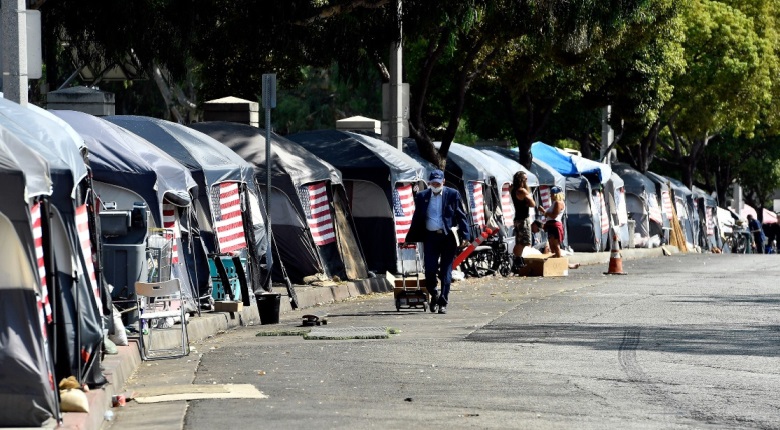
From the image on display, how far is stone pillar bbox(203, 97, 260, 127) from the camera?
984 inches

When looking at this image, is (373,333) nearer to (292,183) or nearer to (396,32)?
(292,183)

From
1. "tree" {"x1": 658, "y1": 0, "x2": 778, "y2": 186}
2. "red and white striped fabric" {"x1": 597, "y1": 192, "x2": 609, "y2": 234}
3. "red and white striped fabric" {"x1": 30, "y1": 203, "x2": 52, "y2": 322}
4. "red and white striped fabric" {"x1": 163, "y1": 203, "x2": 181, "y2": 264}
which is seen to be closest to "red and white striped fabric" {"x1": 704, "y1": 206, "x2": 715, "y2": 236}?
"tree" {"x1": 658, "y1": 0, "x2": 778, "y2": 186}

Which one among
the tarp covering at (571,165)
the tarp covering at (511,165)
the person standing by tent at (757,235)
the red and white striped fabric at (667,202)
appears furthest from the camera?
the person standing by tent at (757,235)

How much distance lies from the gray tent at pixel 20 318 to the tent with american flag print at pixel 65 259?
1.70 ft

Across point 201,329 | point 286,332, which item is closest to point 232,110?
point 201,329

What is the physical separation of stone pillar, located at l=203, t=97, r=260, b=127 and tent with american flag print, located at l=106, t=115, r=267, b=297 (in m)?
4.63

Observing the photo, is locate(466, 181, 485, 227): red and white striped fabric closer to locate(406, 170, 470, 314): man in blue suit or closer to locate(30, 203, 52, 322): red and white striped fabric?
locate(406, 170, 470, 314): man in blue suit

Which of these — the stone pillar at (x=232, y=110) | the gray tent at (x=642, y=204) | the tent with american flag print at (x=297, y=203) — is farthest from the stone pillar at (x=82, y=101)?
the gray tent at (x=642, y=204)

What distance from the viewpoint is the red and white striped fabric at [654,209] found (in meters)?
46.3

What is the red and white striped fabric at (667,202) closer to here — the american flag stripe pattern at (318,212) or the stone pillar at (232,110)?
the stone pillar at (232,110)

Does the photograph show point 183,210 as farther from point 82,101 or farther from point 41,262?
point 41,262

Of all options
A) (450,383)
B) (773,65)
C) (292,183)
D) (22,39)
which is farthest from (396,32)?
(773,65)

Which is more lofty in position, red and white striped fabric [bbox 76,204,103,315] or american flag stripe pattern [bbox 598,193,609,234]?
american flag stripe pattern [bbox 598,193,609,234]

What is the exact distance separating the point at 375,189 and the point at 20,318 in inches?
662
